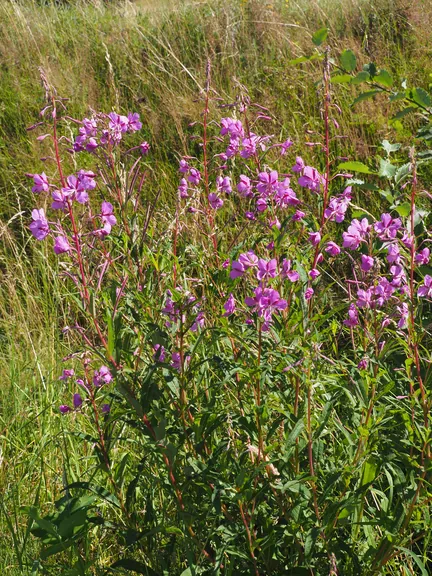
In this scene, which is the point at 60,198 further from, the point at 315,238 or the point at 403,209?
the point at 403,209

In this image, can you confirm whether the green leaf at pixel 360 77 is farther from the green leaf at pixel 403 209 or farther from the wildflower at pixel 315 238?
the wildflower at pixel 315 238

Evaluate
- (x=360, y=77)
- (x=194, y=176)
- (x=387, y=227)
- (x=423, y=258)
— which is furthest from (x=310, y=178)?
(x=360, y=77)

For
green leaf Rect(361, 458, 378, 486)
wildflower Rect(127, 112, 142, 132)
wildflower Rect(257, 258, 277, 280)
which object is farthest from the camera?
wildflower Rect(127, 112, 142, 132)

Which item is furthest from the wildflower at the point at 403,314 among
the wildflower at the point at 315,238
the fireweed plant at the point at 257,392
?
the wildflower at the point at 315,238

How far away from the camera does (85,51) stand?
19.1 ft

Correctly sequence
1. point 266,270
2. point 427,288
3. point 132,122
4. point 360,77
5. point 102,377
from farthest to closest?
point 360,77, point 132,122, point 102,377, point 427,288, point 266,270

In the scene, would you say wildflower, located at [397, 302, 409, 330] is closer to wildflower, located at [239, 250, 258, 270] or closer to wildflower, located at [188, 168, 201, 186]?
wildflower, located at [239, 250, 258, 270]

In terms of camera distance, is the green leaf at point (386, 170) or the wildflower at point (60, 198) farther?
the green leaf at point (386, 170)

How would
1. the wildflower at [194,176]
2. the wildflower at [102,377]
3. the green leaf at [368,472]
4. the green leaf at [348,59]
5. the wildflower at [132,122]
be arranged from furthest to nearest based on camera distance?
the green leaf at [348,59] < the wildflower at [194,176] < the wildflower at [132,122] < the wildflower at [102,377] < the green leaf at [368,472]

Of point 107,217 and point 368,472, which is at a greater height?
point 107,217

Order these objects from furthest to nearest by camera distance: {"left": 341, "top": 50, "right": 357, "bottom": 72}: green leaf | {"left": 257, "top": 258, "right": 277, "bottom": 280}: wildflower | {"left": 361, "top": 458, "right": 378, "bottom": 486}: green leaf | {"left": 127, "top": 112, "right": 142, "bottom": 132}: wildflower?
1. {"left": 341, "top": 50, "right": 357, "bottom": 72}: green leaf
2. {"left": 127, "top": 112, "right": 142, "bottom": 132}: wildflower
3. {"left": 361, "top": 458, "right": 378, "bottom": 486}: green leaf
4. {"left": 257, "top": 258, "right": 277, "bottom": 280}: wildflower

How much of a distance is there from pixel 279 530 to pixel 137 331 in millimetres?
570

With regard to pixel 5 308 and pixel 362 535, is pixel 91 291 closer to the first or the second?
pixel 362 535

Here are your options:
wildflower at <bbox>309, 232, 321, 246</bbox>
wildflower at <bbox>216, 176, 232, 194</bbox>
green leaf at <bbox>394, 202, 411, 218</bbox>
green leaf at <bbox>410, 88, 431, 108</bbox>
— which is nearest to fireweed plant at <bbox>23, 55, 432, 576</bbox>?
wildflower at <bbox>309, 232, 321, 246</bbox>
